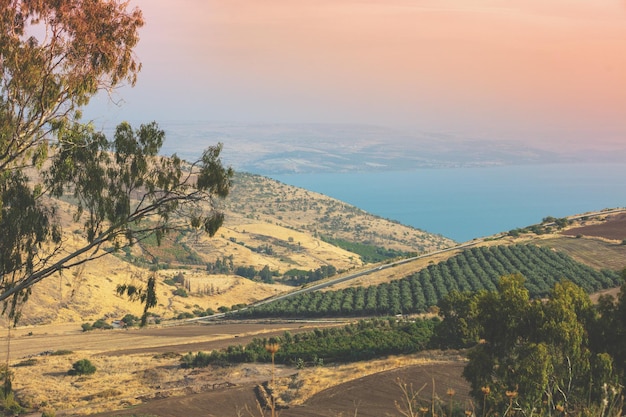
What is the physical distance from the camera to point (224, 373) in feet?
122

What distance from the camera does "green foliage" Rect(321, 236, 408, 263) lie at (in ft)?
494

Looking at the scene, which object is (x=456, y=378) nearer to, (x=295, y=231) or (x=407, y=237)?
(x=295, y=231)

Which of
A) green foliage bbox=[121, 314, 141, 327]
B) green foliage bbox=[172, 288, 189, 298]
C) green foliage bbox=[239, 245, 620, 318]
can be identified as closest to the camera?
green foliage bbox=[239, 245, 620, 318]

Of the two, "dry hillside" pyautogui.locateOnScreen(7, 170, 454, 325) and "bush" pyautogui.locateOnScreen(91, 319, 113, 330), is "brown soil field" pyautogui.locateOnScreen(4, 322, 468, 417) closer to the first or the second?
"dry hillside" pyautogui.locateOnScreen(7, 170, 454, 325)

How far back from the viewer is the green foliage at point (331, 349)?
39.0m

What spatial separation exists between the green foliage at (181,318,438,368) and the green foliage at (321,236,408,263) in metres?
103

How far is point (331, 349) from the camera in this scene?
1583 inches

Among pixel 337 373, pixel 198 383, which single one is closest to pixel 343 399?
pixel 337 373

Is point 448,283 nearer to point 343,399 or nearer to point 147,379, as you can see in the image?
point 147,379

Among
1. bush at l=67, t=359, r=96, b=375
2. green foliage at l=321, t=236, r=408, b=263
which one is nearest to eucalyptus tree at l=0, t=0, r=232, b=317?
bush at l=67, t=359, r=96, b=375

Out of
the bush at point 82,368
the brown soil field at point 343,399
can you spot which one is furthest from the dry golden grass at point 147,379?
the brown soil field at point 343,399

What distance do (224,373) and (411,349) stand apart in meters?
11.2

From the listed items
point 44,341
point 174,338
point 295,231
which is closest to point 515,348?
point 174,338

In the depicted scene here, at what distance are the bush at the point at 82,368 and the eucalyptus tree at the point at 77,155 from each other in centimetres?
1724
